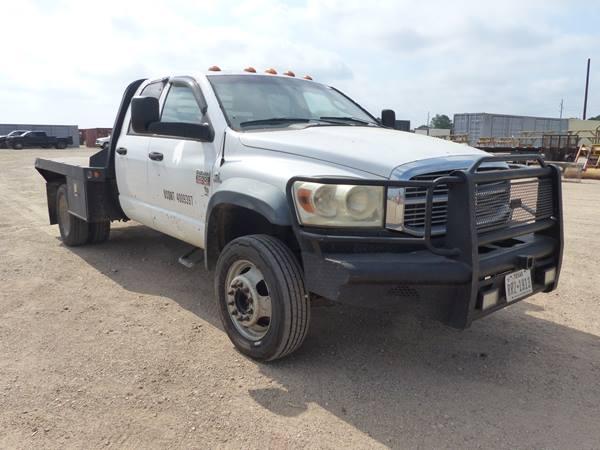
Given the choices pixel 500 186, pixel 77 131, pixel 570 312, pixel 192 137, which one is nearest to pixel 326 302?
pixel 500 186

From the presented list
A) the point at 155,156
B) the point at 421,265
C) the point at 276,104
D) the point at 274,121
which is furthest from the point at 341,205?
the point at 155,156

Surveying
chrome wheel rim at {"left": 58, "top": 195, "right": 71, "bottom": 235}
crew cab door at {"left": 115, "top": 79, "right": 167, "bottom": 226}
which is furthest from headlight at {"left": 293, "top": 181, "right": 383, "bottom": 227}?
chrome wheel rim at {"left": 58, "top": 195, "right": 71, "bottom": 235}

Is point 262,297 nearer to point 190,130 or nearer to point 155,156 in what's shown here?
point 190,130

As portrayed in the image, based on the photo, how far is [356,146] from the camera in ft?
11.0

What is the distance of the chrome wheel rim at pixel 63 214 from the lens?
A: 6.60 meters

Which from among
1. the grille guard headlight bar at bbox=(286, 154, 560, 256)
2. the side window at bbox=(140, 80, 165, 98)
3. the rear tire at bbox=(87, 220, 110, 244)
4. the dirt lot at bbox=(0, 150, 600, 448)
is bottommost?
the dirt lot at bbox=(0, 150, 600, 448)

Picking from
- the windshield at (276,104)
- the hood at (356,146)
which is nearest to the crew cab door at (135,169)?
the windshield at (276,104)

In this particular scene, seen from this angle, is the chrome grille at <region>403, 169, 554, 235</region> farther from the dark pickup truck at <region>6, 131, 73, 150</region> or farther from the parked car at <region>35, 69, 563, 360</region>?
the dark pickup truck at <region>6, 131, 73, 150</region>

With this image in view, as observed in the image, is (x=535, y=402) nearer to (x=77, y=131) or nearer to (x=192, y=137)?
(x=192, y=137)

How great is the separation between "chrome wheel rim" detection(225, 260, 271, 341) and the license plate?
145 centimetres

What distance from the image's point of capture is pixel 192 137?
156 inches

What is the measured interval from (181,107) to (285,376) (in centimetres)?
249

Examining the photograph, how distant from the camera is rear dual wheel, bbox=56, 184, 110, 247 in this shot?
6438 mm

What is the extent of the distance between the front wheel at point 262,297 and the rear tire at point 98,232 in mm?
3448
